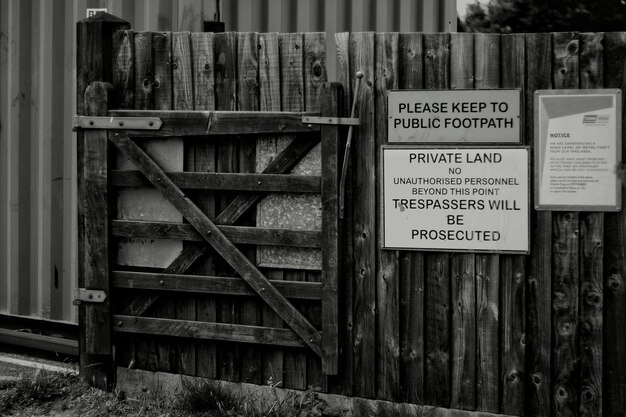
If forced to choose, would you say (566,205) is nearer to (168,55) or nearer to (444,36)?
(444,36)

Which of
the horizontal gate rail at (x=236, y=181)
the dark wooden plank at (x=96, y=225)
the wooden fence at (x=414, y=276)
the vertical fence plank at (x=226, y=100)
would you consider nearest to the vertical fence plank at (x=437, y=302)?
the wooden fence at (x=414, y=276)

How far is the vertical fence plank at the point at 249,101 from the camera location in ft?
16.6

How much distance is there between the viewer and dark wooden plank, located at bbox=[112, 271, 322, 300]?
195 inches

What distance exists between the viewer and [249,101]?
508 cm

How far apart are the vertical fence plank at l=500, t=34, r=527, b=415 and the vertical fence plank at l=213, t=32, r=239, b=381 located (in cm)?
157

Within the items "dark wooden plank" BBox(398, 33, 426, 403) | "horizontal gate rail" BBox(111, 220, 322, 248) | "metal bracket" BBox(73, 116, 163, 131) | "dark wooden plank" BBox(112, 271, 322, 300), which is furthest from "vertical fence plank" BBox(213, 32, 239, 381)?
"dark wooden plank" BBox(398, 33, 426, 403)

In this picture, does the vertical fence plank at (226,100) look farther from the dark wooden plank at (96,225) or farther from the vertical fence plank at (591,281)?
the vertical fence plank at (591,281)

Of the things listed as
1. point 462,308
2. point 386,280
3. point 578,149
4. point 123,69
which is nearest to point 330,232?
point 386,280

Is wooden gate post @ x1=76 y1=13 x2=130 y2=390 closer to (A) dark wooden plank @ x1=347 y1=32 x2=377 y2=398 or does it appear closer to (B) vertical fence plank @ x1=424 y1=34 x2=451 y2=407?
(A) dark wooden plank @ x1=347 y1=32 x2=377 y2=398

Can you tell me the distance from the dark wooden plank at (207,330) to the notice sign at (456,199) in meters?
0.83

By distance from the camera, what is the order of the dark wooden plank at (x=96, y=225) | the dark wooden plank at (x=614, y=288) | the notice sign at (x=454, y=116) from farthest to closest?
the dark wooden plank at (x=96, y=225) < the notice sign at (x=454, y=116) < the dark wooden plank at (x=614, y=288)

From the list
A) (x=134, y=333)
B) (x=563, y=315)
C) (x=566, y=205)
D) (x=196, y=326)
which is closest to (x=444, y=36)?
(x=566, y=205)

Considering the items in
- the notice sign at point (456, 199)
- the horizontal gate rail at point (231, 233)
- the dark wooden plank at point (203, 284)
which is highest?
the notice sign at point (456, 199)

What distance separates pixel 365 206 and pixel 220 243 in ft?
2.91
